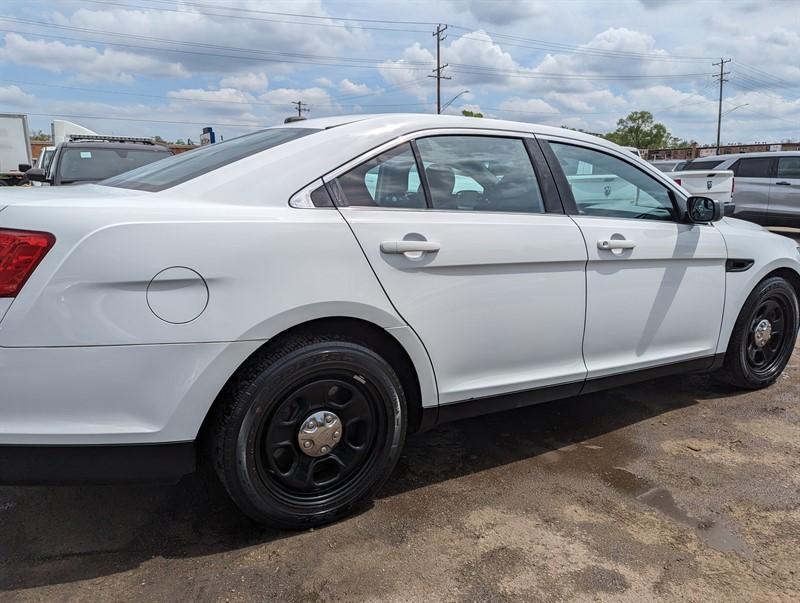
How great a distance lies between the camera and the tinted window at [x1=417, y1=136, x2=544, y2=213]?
2.70 m

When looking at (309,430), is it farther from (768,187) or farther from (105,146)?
(768,187)

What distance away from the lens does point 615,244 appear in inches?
119

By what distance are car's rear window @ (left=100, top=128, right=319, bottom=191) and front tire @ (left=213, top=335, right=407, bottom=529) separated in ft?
2.61

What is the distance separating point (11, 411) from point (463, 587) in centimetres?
157

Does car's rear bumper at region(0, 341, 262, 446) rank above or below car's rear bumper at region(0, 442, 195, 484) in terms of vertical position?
above

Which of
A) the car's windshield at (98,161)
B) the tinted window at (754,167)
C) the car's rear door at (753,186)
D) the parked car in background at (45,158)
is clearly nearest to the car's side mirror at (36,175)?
the car's windshield at (98,161)

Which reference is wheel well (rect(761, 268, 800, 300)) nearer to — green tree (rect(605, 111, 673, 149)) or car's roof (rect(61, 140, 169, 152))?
car's roof (rect(61, 140, 169, 152))

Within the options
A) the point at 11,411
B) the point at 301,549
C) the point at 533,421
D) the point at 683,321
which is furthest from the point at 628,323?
the point at 11,411

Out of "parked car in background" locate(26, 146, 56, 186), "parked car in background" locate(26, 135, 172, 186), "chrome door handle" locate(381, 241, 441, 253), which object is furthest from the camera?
"parked car in background" locate(26, 146, 56, 186)

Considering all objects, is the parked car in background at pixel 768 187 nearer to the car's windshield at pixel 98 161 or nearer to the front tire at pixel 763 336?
the front tire at pixel 763 336

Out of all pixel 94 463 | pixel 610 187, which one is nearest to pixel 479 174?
pixel 610 187

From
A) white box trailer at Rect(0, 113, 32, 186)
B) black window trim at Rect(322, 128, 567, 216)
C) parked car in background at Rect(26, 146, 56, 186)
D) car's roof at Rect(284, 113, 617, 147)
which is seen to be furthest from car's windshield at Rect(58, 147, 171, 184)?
white box trailer at Rect(0, 113, 32, 186)

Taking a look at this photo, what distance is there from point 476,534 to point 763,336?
263 cm

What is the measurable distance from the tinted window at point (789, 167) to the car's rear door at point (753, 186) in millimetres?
142
